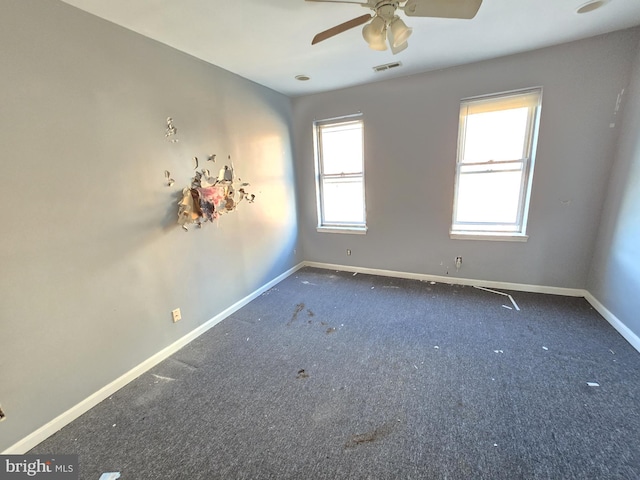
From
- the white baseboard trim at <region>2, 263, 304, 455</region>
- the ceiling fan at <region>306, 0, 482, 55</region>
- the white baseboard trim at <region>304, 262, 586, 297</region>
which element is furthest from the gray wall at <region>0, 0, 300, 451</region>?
the white baseboard trim at <region>304, 262, 586, 297</region>

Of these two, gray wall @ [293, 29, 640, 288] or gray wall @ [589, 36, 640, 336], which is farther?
gray wall @ [293, 29, 640, 288]

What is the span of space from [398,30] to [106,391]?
3.04 m

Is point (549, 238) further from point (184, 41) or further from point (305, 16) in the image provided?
point (184, 41)

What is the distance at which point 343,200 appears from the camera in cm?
384

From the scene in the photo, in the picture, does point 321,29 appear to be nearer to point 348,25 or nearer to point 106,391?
Result: point 348,25

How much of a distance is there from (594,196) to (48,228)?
4.49m

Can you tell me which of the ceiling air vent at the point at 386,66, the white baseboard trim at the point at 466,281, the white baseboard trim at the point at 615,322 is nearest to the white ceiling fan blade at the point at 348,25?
the ceiling air vent at the point at 386,66

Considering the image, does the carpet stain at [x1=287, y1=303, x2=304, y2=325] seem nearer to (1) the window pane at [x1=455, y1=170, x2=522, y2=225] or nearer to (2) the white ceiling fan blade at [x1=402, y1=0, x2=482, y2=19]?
(1) the window pane at [x1=455, y1=170, x2=522, y2=225]

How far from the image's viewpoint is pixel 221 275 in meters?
2.72

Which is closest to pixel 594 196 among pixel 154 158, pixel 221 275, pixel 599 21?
pixel 599 21

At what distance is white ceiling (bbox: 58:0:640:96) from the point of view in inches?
66.1

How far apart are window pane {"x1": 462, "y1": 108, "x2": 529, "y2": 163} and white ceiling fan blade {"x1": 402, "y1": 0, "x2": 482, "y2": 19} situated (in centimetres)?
174

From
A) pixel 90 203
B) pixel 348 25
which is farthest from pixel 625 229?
pixel 90 203

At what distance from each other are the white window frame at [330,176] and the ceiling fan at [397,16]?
184 centimetres
